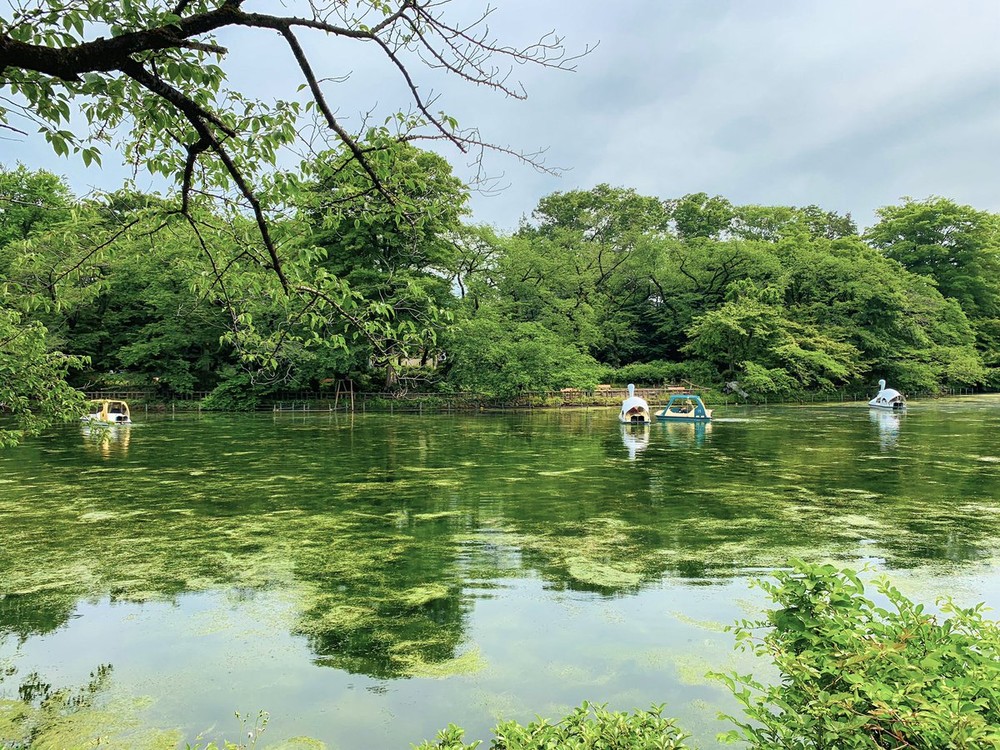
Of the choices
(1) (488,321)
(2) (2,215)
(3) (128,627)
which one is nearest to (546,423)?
(1) (488,321)

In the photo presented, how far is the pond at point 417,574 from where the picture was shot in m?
3.17

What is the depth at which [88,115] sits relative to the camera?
100 inches

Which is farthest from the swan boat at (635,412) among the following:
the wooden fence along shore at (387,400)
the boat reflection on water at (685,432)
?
the wooden fence along shore at (387,400)

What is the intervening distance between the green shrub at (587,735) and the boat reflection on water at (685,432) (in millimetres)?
11642

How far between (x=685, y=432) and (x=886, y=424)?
589 centimetres

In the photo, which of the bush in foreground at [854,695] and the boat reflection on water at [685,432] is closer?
the bush in foreground at [854,695]

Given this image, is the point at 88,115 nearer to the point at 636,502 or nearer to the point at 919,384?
the point at 636,502

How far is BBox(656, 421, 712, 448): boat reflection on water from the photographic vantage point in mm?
13692

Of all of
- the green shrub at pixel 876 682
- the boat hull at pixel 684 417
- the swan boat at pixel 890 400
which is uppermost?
the swan boat at pixel 890 400

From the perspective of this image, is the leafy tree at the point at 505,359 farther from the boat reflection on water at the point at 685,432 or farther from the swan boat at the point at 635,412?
the boat reflection on water at the point at 685,432

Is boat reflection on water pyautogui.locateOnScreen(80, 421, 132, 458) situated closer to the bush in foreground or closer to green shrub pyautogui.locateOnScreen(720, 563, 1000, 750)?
the bush in foreground

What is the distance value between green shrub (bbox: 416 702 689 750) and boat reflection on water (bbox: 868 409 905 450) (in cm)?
1248

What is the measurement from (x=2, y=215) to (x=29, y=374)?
842 inches

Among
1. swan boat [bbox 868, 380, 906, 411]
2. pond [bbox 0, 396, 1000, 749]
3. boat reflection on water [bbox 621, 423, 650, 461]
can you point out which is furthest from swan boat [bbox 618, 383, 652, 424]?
swan boat [bbox 868, 380, 906, 411]
